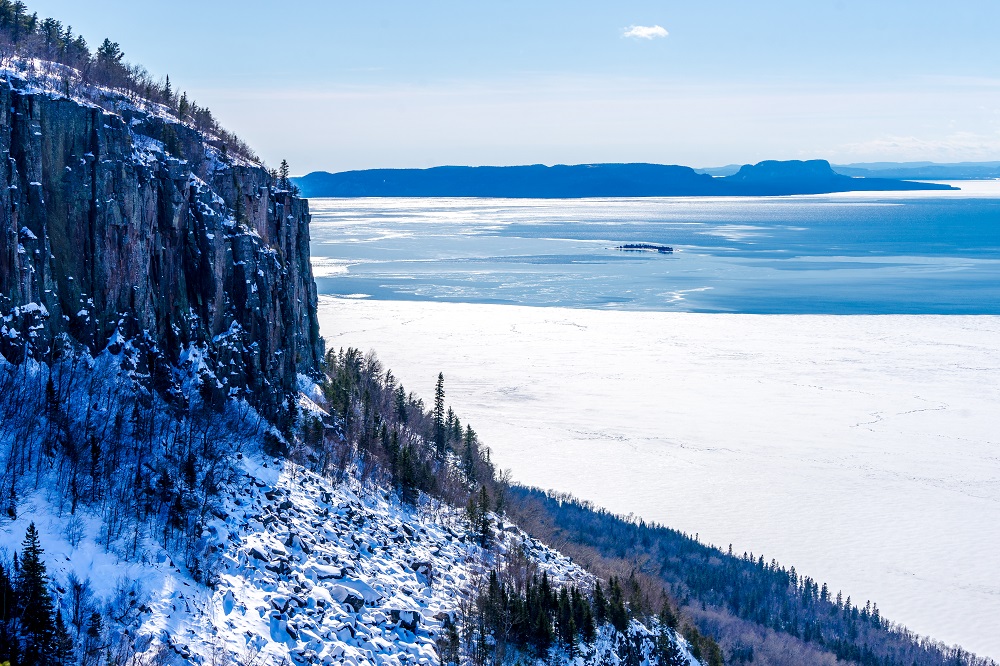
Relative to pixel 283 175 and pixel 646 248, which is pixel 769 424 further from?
pixel 646 248

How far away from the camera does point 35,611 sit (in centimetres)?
1650

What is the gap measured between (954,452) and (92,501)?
A: 50073mm

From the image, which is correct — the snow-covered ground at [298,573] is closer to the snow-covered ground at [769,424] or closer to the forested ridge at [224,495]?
the forested ridge at [224,495]

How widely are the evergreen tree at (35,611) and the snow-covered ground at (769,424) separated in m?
34.8

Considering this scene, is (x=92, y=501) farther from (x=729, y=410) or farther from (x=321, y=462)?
(x=729, y=410)

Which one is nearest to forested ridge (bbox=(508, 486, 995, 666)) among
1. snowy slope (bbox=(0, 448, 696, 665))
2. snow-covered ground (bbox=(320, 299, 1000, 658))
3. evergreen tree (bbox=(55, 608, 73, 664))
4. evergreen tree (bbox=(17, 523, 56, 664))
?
snow-covered ground (bbox=(320, 299, 1000, 658))

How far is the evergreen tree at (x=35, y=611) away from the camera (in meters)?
16.3

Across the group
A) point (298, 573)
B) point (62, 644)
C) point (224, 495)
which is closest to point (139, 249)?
point (224, 495)

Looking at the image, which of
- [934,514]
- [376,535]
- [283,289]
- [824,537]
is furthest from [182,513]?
[934,514]

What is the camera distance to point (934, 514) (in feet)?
156

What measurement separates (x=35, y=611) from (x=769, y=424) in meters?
51.2

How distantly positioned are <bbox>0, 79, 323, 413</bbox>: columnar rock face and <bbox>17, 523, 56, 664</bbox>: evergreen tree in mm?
8641

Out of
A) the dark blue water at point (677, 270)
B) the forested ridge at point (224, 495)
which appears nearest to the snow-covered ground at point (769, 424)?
the forested ridge at point (224, 495)

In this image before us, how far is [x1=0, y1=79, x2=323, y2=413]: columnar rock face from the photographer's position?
24.4 m
